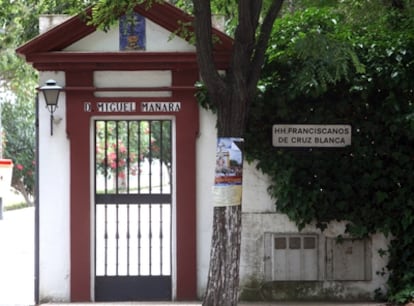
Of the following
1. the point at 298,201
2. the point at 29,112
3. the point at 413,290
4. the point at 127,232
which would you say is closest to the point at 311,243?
the point at 298,201

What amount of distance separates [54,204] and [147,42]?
98.0 inches

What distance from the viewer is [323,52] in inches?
312

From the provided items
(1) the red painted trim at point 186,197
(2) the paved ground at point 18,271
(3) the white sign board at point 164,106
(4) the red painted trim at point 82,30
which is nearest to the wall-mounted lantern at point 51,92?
(4) the red painted trim at point 82,30

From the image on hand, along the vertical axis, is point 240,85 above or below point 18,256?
above

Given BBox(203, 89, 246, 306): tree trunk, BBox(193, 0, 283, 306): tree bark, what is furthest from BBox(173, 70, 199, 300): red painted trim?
BBox(203, 89, 246, 306): tree trunk

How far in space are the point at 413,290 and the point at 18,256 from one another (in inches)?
342

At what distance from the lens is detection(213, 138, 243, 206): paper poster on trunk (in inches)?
295

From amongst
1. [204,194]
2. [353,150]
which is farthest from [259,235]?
[353,150]

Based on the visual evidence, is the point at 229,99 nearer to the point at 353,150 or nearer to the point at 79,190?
the point at 353,150

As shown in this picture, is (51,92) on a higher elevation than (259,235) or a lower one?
higher

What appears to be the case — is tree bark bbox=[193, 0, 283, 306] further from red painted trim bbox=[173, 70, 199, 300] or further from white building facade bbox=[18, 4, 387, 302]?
red painted trim bbox=[173, 70, 199, 300]

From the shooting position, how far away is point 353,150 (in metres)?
9.66

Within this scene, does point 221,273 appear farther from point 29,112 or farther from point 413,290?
point 29,112

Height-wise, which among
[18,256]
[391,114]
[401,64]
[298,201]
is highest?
[401,64]
